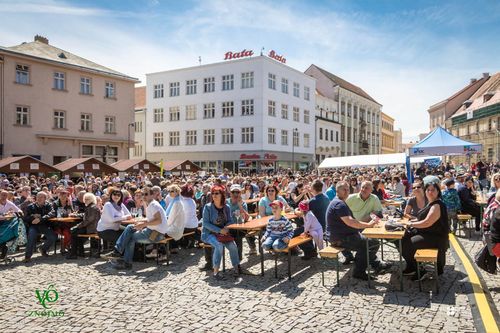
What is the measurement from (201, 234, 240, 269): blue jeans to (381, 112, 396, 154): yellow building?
8682 cm

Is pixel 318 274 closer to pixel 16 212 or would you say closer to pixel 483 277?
pixel 483 277

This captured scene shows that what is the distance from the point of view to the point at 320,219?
934cm

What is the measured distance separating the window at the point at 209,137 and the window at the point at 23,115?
20.5 meters

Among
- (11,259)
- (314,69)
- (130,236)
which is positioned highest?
(314,69)

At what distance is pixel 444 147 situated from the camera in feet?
62.6

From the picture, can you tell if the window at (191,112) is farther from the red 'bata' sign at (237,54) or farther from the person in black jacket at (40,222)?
the person in black jacket at (40,222)

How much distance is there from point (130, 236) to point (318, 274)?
4082 mm

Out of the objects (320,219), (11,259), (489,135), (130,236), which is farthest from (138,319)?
(489,135)

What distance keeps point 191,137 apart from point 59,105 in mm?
17803

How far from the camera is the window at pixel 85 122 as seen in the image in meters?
38.2

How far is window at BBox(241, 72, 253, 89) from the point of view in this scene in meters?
46.5

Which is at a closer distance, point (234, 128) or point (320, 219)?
point (320, 219)

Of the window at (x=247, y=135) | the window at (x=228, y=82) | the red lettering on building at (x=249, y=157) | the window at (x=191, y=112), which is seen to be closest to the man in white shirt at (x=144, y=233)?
the red lettering on building at (x=249, y=157)

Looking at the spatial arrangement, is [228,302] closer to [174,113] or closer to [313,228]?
[313,228]
